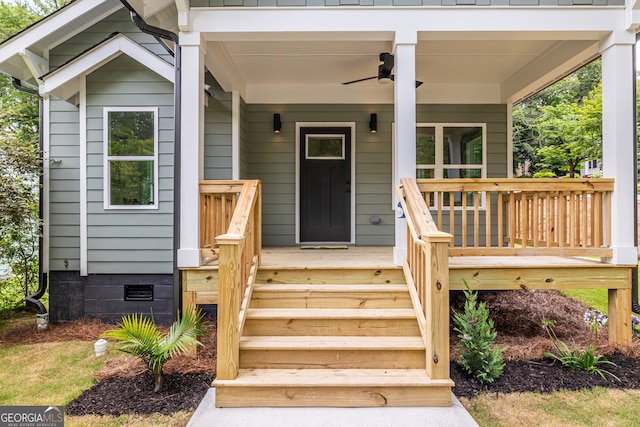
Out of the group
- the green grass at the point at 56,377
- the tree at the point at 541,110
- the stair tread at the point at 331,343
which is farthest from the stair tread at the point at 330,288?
the tree at the point at 541,110

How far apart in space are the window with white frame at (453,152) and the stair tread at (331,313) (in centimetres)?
322

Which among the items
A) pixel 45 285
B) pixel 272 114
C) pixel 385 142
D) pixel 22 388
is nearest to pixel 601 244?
pixel 385 142

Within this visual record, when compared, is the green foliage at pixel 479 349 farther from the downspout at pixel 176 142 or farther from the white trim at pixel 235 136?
the white trim at pixel 235 136

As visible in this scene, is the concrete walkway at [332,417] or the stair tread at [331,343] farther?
the stair tread at [331,343]

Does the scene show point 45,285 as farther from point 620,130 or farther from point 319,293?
point 620,130

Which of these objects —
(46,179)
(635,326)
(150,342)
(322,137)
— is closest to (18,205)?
(46,179)

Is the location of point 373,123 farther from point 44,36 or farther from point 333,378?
point 44,36

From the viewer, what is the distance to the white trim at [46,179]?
4613mm

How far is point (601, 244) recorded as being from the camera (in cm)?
351

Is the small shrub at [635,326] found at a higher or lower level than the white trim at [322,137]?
lower

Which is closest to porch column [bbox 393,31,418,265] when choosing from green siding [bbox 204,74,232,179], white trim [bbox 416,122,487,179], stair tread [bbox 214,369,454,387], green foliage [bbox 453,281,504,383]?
green foliage [bbox 453,281,504,383]

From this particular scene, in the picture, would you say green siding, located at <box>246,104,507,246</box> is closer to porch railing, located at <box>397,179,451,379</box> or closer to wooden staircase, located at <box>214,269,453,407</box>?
wooden staircase, located at <box>214,269,453,407</box>

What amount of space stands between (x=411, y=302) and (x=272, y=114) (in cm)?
379

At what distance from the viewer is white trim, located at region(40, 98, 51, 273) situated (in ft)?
15.1
